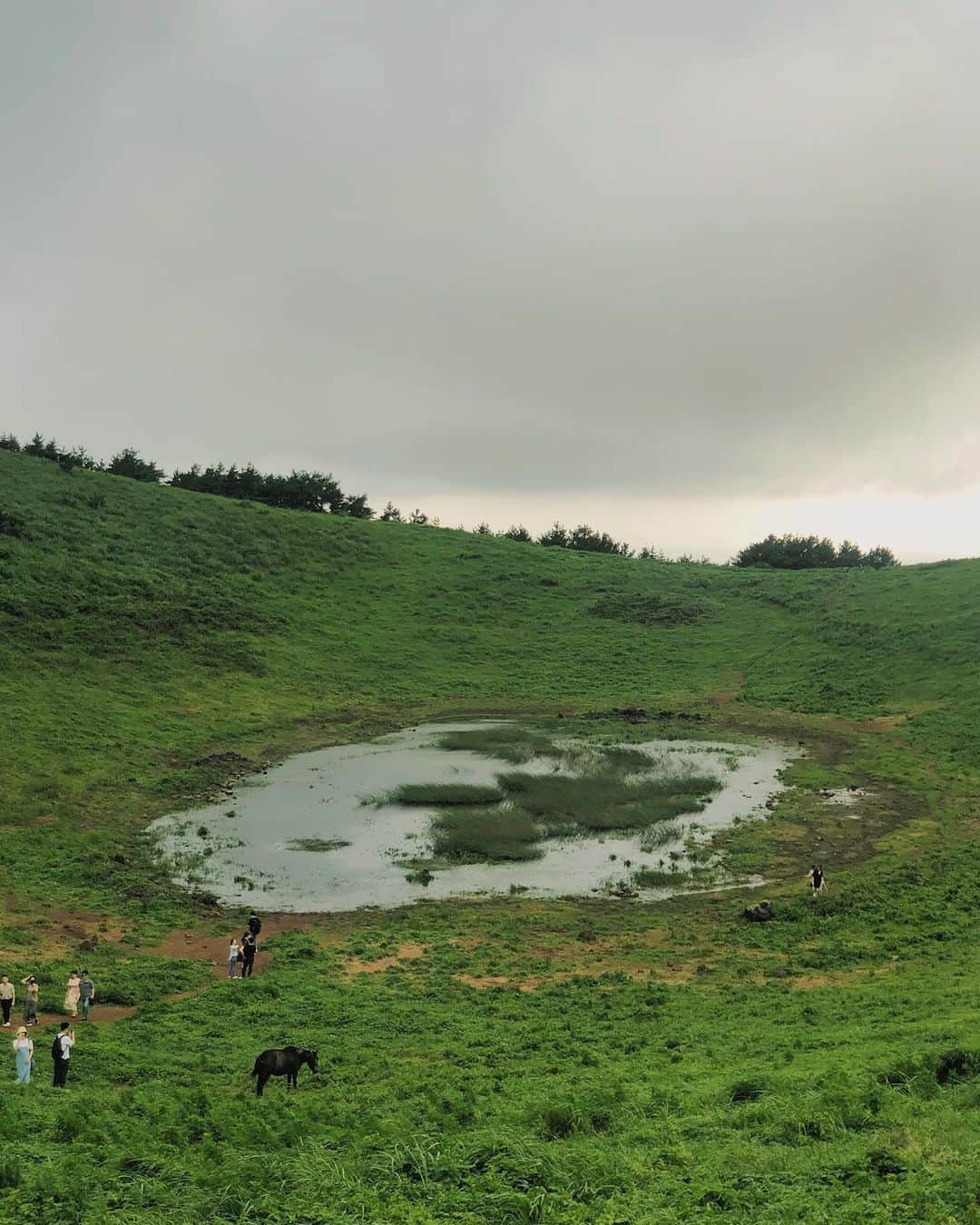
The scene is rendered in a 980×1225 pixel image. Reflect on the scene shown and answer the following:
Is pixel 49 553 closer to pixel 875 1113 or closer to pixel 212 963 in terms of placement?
pixel 212 963

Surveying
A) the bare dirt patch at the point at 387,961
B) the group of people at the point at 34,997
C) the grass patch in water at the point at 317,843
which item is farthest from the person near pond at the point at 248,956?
the grass patch in water at the point at 317,843

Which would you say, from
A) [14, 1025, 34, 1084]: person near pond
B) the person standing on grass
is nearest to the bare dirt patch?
[14, 1025, 34, 1084]: person near pond

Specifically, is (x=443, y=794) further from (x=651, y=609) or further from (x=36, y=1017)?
(x=651, y=609)

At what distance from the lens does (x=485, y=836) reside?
138 ft

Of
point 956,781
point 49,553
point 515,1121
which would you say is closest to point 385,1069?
point 515,1121

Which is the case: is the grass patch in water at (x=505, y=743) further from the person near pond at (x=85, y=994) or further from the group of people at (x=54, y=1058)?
the group of people at (x=54, y=1058)

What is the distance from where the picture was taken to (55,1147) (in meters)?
15.9

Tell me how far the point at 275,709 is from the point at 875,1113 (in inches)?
2079

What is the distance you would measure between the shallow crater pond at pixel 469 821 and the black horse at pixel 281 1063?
46.9 ft

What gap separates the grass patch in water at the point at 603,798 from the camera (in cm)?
4441

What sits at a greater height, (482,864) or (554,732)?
(554,732)

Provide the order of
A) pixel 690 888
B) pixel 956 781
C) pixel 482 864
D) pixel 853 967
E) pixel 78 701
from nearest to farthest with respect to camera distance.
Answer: pixel 853 967 → pixel 690 888 → pixel 482 864 → pixel 956 781 → pixel 78 701

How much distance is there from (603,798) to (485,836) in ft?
26.4

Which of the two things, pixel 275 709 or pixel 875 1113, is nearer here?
pixel 875 1113
